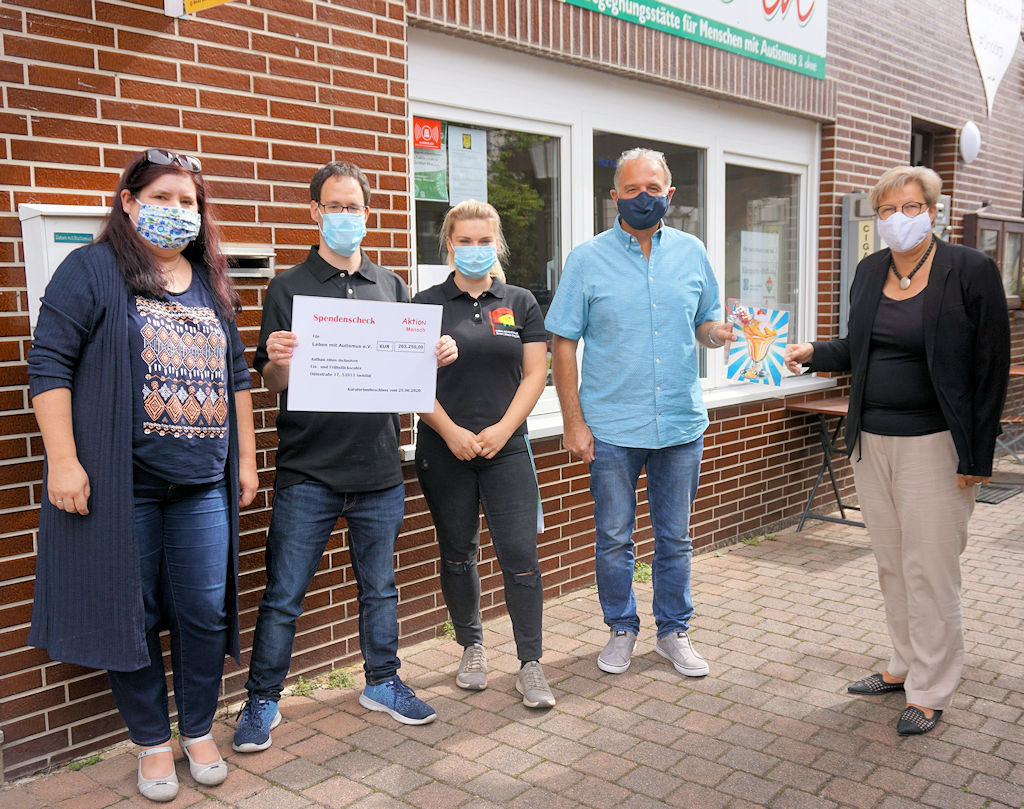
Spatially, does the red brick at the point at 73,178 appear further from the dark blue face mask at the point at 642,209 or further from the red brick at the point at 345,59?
the dark blue face mask at the point at 642,209

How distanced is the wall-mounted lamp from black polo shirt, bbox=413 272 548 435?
22.0 ft

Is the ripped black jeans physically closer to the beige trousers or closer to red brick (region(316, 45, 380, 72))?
the beige trousers

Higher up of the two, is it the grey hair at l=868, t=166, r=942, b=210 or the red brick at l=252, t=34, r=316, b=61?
the red brick at l=252, t=34, r=316, b=61

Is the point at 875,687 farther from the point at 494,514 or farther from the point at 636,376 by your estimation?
the point at 494,514

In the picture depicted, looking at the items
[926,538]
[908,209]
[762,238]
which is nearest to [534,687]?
[926,538]

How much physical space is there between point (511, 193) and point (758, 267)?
8.41ft

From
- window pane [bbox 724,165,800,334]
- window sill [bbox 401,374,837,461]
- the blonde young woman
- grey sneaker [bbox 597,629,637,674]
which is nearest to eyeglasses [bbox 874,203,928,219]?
the blonde young woman

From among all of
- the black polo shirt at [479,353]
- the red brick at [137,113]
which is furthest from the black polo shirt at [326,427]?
the red brick at [137,113]

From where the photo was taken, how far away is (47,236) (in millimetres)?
3037

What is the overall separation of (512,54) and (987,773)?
389cm

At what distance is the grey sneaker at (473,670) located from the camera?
389 cm

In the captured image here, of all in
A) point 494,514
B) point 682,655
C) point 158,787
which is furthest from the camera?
point 682,655

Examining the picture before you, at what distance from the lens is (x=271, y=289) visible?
130 inches

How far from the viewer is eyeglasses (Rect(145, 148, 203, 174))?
9.59ft
